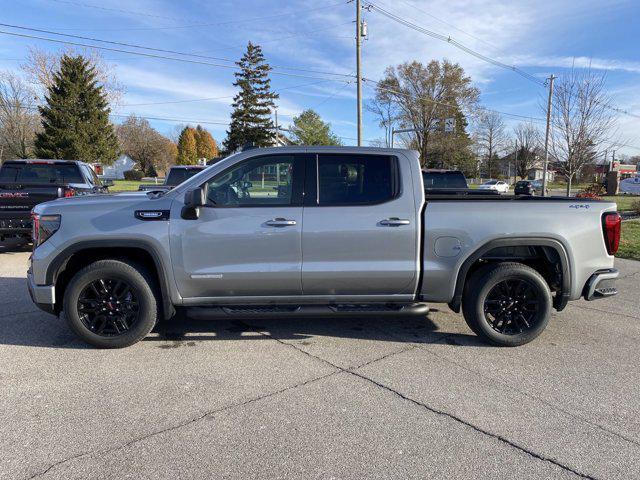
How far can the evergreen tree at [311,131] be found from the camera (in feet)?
240

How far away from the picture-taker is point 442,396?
339cm

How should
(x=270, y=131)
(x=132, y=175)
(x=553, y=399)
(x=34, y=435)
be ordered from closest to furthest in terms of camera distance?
1. (x=34, y=435)
2. (x=553, y=399)
3. (x=270, y=131)
4. (x=132, y=175)

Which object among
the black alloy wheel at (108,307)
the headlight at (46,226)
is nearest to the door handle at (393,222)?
the black alloy wheel at (108,307)

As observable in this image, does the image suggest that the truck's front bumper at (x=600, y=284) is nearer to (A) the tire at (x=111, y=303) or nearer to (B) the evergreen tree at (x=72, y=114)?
(A) the tire at (x=111, y=303)

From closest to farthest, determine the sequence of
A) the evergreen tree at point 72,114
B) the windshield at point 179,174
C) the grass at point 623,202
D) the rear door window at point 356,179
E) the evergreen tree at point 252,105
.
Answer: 1. the rear door window at point 356,179
2. the windshield at point 179,174
3. the grass at point 623,202
4. the evergreen tree at point 72,114
5. the evergreen tree at point 252,105

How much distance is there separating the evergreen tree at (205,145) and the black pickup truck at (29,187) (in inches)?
3003

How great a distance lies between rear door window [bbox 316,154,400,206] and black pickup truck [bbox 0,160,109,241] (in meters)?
6.61

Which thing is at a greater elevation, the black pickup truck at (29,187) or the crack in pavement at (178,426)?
the black pickup truck at (29,187)

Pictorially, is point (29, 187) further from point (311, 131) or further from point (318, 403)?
point (311, 131)

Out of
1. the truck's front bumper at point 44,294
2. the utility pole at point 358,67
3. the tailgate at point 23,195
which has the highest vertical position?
the utility pole at point 358,67

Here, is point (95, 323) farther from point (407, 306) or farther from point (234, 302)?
point (407, 306)

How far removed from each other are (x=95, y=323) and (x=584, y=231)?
474cm

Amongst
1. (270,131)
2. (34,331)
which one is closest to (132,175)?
(270,131)

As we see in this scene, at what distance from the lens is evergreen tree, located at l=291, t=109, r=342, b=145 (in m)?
73.0
